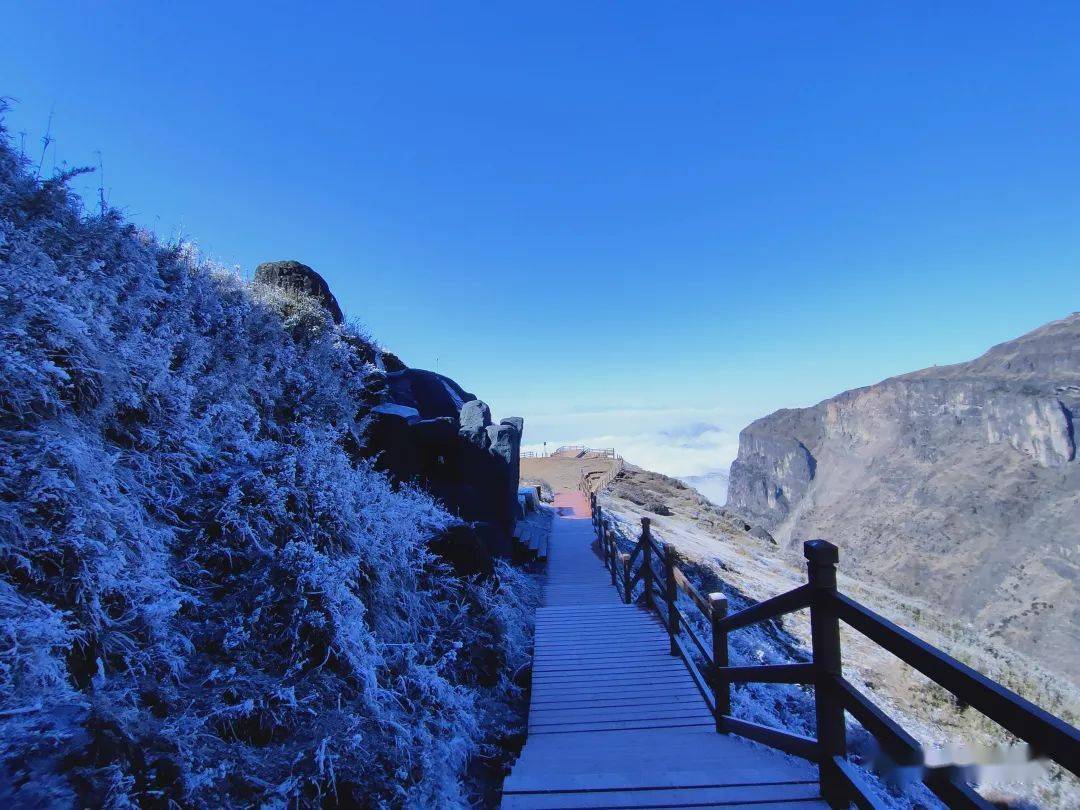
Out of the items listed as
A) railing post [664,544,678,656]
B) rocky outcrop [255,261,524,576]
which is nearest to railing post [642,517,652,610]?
railing post [664,544,678,656]

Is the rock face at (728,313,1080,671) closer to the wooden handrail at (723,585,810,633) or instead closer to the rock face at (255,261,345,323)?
the wooden handrail at (723,585,810,633)

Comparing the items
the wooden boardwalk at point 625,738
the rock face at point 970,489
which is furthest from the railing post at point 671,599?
Result: the rock face at point 970,489

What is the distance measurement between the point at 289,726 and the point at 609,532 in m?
9.71

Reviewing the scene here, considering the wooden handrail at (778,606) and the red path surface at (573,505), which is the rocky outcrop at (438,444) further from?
the red path surface at (573,505)

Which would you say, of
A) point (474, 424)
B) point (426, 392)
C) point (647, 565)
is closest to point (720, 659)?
point (647, 565)

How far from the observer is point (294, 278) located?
34.5 ft

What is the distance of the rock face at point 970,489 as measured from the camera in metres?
51.7

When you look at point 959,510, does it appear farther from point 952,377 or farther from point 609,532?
point 609,532

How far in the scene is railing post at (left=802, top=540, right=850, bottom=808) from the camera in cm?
261

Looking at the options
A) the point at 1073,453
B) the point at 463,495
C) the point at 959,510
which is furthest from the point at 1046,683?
the point at 1073,453

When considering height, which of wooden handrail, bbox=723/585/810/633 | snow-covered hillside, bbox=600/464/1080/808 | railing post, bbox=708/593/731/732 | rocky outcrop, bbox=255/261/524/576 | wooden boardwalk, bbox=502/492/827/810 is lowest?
snow-covered hillside, bbox=600/464/1080/808

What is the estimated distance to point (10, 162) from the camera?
4.95m

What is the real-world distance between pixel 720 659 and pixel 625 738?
1.11m

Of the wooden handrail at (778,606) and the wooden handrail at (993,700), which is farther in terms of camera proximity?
the wooden handrail at (778,606)
